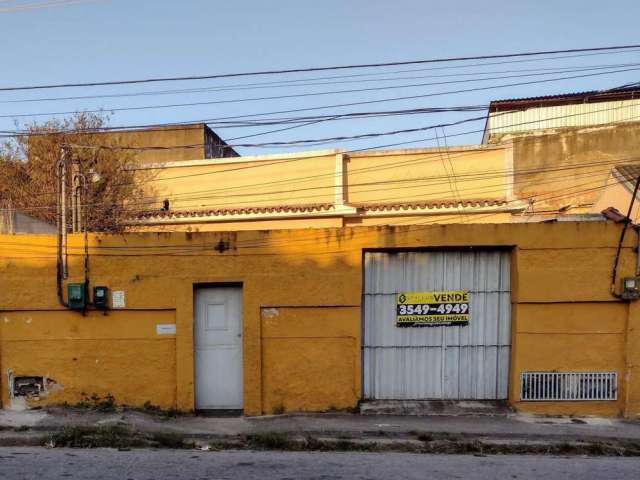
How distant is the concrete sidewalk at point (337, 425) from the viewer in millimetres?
5750

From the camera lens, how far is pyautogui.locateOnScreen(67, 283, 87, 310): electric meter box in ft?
21.7

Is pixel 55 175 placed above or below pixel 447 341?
above

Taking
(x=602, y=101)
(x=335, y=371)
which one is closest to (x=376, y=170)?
(x=335, y=371)

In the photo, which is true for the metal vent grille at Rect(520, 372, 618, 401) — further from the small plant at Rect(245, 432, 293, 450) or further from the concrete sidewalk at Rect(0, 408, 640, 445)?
the small plant at Rect(245, 432, 293, 450)

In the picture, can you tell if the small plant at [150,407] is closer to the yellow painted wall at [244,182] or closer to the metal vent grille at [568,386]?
the metal vent grille at [568,386]

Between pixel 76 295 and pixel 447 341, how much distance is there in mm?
5297

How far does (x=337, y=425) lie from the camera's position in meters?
6.09

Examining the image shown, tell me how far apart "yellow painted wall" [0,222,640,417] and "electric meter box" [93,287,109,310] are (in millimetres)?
119

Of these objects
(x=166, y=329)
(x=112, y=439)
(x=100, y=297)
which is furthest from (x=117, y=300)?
(x=112, y=439)

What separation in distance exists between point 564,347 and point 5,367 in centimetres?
792

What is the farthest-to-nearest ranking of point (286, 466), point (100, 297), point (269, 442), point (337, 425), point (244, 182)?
point (244, 182) < point (100, 297) < point (337, 425) < point (269, 442) < point (286, 466)

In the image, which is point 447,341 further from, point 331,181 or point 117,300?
point 331,181

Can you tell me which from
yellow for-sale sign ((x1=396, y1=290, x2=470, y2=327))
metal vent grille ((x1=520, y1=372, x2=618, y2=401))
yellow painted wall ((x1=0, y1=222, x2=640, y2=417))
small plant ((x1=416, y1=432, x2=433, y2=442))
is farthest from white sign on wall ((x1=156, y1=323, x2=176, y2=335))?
metal vent grille ((x1=520, y1=372, x2=618, y2=401))

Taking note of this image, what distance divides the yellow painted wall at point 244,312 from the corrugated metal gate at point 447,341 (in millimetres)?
235
